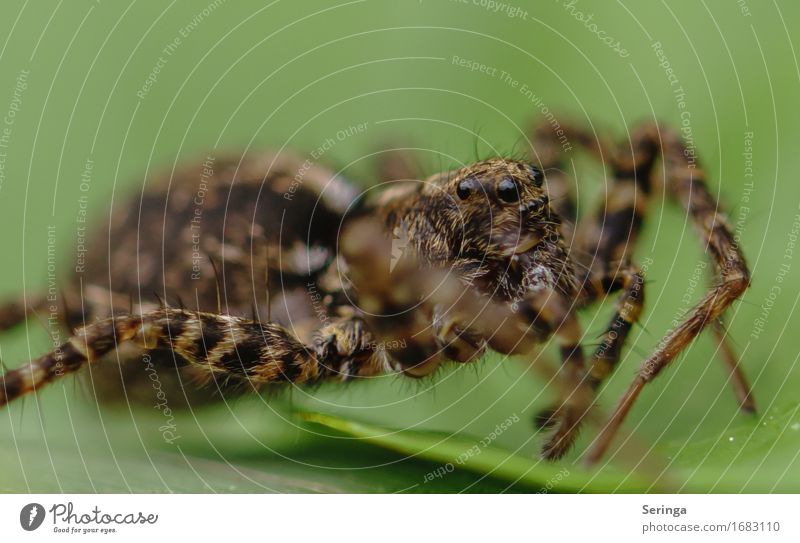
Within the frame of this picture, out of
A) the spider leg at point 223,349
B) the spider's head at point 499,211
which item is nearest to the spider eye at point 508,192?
the spider's head at point 499,211

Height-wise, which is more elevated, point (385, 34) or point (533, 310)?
point (385, 34)

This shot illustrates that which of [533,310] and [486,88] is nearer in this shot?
[533,310]

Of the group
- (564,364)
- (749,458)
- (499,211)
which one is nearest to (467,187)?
(499,211)

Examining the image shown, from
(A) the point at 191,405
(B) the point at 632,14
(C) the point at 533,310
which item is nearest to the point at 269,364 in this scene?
(A) the point at 191,405

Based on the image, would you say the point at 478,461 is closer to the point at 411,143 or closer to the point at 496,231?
the point at 496,231

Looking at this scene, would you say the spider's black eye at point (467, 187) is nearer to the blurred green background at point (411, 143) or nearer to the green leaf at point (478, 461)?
the blurred green background at point (411, 143)
